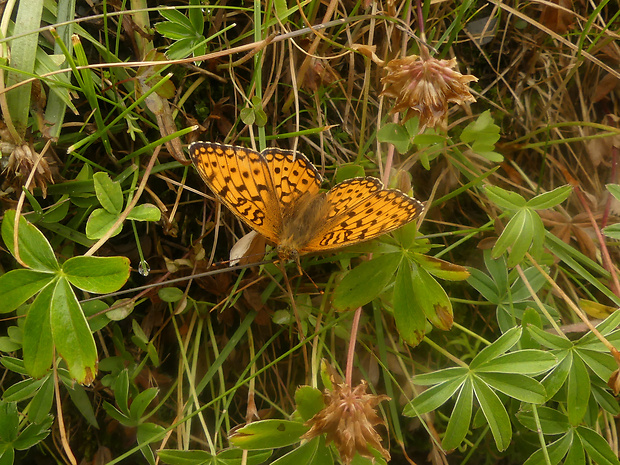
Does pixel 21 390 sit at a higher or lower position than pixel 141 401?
higher

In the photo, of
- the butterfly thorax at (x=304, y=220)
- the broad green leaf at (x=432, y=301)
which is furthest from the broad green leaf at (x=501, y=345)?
the butterfly thorax at (x=304, y=220)

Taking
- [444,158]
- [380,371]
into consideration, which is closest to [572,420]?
[380,371]

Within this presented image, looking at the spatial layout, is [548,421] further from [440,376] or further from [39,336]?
[39,336]

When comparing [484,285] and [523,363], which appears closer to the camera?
[523,363]

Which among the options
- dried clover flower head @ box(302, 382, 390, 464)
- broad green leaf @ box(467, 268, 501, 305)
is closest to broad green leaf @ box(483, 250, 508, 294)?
broad green leaf @ box(467, 268, 501, 305)

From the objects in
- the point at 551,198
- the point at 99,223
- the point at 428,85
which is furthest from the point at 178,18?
the point at 551,198

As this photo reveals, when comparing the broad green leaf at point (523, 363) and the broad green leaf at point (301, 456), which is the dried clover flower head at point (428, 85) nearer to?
the broad green leaf at point (523, 363)

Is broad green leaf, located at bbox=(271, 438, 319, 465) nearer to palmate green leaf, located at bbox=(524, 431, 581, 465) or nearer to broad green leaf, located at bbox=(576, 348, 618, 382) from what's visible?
palmate green leaf, located at bbox=(524, 431, 581, 465)
